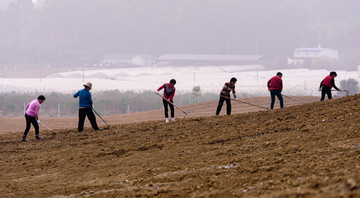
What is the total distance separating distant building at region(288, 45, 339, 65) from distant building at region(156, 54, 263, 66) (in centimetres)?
632

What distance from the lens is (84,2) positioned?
11806cm

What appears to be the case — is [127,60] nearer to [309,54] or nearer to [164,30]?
[164,30]

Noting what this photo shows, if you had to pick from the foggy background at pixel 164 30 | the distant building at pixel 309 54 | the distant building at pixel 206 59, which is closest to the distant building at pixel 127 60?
the distant building at pixel 206 59

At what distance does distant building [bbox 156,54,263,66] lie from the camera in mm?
90375

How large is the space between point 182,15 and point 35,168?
100 metres

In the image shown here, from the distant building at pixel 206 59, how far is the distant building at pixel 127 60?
2.14 meters

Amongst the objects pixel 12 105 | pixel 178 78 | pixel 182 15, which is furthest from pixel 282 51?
pixel 12 105

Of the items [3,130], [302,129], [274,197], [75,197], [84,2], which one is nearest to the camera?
[274,197]

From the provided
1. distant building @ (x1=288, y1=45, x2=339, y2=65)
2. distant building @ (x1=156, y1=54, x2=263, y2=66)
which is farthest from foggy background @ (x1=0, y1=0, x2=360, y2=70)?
distant building @ (x1=156, y1=54, x2=263, y2=66)

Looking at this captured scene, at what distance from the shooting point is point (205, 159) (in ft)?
30.7

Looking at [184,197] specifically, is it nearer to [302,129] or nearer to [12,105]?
[302,129]

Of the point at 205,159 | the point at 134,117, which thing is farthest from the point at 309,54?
the point at 205,159

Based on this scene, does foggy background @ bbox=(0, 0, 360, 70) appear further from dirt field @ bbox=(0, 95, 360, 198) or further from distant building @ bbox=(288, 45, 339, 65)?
dirt field @ bbox=(0, 95, 360, 198)

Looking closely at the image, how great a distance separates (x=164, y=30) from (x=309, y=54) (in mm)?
29690
